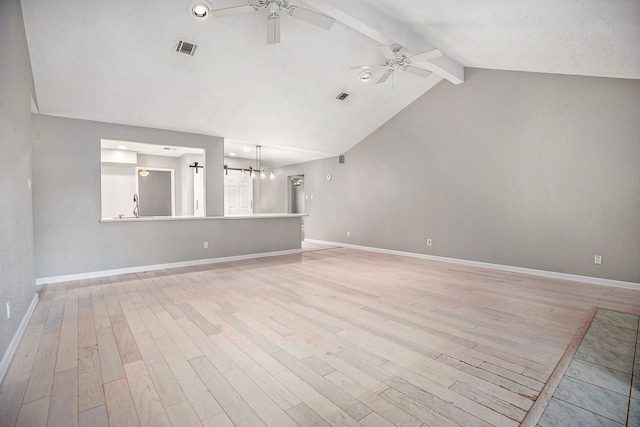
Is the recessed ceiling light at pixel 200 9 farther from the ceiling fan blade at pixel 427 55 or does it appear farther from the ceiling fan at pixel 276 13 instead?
the ceiling fan blade at pixel 427 55

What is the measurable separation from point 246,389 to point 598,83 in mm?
5601

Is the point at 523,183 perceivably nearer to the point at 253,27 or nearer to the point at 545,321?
the point at 545,321

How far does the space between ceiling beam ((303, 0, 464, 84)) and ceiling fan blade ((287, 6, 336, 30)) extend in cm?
27

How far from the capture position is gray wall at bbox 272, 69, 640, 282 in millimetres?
4004

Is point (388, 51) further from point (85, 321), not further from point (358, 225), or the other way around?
point (85, 321)

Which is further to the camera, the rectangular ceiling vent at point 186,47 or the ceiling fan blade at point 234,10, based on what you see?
the rectangular ceiling vent at point 186,47

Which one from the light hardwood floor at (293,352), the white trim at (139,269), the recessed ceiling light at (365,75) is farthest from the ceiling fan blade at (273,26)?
the white trim at (139,269)

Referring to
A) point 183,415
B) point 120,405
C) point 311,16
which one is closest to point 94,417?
point 120,405

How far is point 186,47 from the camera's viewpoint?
148 inches

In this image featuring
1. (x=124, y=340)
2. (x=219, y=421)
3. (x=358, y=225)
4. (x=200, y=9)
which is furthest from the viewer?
(x=358, y=225)

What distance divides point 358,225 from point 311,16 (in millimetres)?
5134

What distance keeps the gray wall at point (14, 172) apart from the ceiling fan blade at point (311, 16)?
2.25 meters

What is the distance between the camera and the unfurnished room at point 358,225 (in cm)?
181

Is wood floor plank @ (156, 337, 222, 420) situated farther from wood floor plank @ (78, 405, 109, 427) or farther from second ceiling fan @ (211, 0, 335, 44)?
second ceiling fan @ (211, 0, 335, 44)
